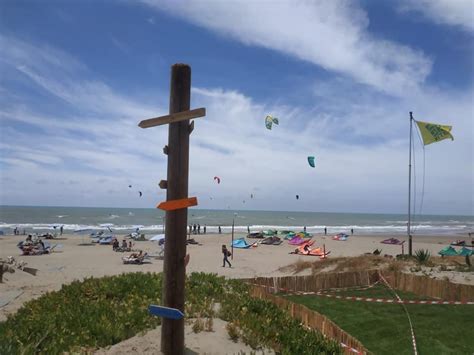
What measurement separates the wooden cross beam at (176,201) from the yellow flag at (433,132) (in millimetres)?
17895

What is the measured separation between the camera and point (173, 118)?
187 inches

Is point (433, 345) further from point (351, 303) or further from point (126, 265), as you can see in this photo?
point (126, 265)

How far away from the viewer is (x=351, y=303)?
1109 cm

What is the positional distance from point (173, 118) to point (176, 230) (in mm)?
1373

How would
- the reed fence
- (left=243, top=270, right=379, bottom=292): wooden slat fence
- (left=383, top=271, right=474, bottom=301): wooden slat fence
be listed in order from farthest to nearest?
(left=243, top=270, right=379, bottom=292): wooden slat fence → the reed fence → (left=383, top=271, right=474, bottom=301): wooden slat fence

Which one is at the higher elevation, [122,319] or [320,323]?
[122,319]

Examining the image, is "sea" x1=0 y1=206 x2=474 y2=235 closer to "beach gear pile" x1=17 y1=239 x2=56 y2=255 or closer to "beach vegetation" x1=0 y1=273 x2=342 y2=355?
"beach gear pile" x1=17 y1=239 x2=56 y2=255

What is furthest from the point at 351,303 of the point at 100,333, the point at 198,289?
the point at 100,333

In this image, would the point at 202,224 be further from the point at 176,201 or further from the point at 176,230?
the point at 176,201

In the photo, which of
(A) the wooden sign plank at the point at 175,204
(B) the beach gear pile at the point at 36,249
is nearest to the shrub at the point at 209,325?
(A) the wooden sign plank at the point at 175,204

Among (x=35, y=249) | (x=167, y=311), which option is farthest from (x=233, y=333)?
(x=35, y=249)

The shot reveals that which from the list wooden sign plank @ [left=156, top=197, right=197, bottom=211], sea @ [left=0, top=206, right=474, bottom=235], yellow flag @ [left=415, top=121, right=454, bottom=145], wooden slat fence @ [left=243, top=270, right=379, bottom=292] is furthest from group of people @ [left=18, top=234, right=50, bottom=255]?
wooden sign plank @ [left=156, top=197, right=197, bottom=211]

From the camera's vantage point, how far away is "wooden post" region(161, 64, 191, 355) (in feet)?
15.4

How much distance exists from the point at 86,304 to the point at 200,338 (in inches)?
97.4
